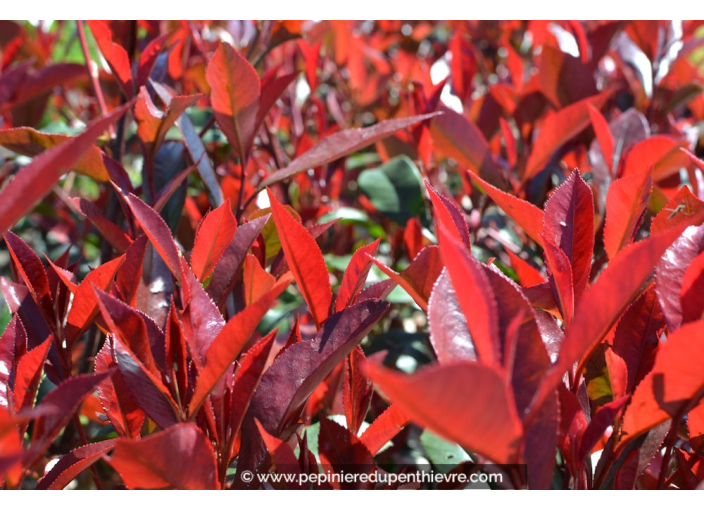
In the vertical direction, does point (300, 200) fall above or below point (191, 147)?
below

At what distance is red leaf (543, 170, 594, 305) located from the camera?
78 cm

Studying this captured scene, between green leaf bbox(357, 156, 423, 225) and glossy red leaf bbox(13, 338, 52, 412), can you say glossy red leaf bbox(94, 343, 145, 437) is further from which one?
green leaf bbox(357, 156, 423, 225)

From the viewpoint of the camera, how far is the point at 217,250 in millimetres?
891

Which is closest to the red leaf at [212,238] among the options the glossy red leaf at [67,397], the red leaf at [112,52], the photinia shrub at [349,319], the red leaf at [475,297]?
the photinia shrub at [349,319]

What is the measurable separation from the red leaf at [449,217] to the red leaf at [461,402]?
0.93 feet

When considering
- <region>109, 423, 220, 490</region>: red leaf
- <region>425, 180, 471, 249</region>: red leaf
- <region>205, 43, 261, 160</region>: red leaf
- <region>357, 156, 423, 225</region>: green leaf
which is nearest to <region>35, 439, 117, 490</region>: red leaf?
<region>109, 423, 220, 490</region>: red leaf

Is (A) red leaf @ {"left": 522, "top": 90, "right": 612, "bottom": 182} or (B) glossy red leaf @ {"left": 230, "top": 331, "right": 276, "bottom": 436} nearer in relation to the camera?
(B) glossy red leaf @ {"left": 230, "top": 331, "right": 276, "bottom": 436}

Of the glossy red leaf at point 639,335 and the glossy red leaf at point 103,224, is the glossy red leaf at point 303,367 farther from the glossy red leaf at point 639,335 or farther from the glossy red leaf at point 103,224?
the glossy red leaf at point 103,224

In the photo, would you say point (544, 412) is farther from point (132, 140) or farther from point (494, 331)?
point (132, 140)

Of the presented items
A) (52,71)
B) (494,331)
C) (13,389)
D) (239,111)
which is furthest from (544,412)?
(52,71)

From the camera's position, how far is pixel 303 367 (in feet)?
2.47

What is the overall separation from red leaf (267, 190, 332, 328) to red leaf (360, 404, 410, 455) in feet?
0.54

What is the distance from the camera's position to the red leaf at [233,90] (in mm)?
1034

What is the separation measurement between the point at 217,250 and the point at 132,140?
99 cm
